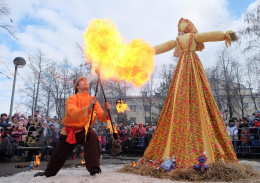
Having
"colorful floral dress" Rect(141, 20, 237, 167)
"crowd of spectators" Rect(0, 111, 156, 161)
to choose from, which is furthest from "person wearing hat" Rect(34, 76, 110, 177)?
"crowd of spectators" Rect(0, 111, 156, 161)

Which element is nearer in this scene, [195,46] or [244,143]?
[195,46]

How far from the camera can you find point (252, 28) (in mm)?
15383

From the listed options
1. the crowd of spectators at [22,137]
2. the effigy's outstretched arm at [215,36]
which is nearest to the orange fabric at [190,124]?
the effigy's outstretched arm at [215,36]

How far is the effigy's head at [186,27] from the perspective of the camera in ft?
17.4

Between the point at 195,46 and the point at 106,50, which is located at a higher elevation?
the point at 195,46

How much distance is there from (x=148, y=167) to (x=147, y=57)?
7.16ft

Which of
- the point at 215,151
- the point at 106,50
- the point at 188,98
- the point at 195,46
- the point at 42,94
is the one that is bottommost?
the point at 215,151

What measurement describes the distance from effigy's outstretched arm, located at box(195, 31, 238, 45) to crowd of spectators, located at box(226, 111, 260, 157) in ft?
19.1

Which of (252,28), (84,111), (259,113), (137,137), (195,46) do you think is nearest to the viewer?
(84,111)

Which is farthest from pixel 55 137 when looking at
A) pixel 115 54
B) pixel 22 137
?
pixel 115 54

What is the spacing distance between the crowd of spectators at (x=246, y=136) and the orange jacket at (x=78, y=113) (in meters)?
7.24

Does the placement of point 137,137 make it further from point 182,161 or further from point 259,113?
point 182,161

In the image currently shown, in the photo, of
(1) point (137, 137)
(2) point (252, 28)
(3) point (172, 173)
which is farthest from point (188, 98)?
(2) point (252, 28)

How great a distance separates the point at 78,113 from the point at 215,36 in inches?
127
